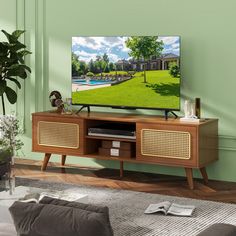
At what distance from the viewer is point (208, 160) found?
553 cm

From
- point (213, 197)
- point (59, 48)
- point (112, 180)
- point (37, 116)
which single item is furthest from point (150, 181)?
point (59, 48)

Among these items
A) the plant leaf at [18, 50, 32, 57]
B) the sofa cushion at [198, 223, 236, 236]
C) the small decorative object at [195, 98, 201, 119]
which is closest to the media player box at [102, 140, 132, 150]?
the small decorative object at [195, 98, 201, 119]

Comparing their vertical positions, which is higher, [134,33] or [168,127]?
[134,33]

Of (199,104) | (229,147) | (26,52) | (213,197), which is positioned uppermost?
(26,52)

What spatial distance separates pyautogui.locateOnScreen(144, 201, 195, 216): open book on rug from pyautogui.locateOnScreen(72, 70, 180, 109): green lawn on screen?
1245 millimetres

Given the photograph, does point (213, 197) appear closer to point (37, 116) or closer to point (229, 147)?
point (229, 147)

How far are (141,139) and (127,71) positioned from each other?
2.44ft

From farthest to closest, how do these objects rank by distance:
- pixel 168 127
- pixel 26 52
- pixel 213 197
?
pixel 26 52 → pixel 168 127 → pixel 213 197

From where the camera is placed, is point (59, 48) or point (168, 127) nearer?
point (168, 127)

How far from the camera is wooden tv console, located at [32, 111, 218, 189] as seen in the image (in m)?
5.40

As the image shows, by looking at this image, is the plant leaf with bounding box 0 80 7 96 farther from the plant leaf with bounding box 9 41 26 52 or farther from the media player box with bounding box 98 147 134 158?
the media player box with bounding box 98 147 134 158

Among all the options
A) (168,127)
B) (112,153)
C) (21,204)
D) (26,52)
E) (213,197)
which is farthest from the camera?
(26,52)

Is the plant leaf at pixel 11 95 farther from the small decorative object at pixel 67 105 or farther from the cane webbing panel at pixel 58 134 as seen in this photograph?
the small decorative object at pixel 67 105

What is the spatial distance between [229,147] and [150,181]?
81 centimetres
